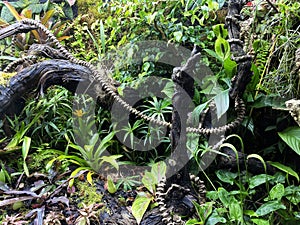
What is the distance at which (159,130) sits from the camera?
6.10 feet

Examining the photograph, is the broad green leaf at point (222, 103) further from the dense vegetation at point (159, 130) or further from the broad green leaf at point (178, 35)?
the broad green leaf at point (178, 35)

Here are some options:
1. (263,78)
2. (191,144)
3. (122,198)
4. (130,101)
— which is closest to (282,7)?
(263,78)

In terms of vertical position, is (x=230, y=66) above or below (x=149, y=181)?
above

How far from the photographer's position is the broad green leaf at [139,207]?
4.76 ft

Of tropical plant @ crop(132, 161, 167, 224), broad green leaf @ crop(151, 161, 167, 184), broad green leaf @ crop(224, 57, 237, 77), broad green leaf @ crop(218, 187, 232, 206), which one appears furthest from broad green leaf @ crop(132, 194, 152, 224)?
broad green leaf @ crop(224, 57, 237, 77)

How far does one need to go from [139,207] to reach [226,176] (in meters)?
0.50

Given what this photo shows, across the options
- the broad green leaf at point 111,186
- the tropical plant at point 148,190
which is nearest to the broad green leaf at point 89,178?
the broad green leaf at point 111,186

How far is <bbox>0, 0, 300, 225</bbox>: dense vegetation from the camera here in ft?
4.96

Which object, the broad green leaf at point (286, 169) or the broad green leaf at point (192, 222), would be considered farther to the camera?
the broad green leaf at point (286, 169)

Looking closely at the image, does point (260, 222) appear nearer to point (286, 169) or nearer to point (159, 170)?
point (286, 169)

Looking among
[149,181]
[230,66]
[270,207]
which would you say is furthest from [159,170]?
[230,66]

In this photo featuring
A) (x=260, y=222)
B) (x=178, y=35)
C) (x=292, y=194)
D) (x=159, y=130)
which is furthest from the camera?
(x=178, y=35)

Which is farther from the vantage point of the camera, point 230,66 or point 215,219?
point 230,66

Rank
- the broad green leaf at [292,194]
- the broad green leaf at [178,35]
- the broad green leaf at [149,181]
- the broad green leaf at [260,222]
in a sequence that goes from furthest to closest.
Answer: the broad green leaf at [178,35]
the broad green leaf at [149,181]
the broad green leaf at [292,194]
the broad green leaf at [260,222]
